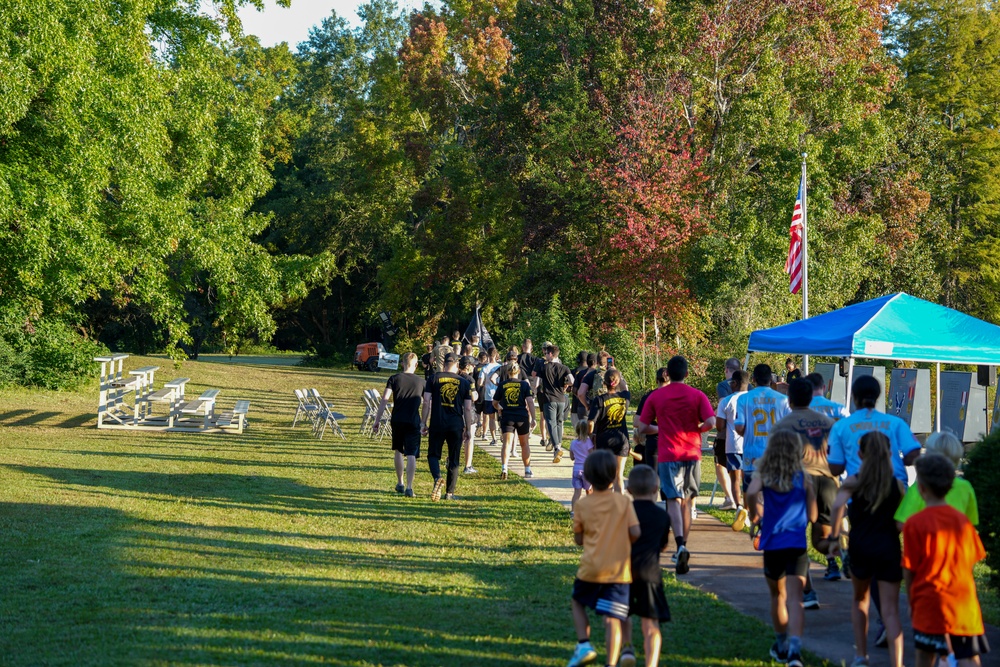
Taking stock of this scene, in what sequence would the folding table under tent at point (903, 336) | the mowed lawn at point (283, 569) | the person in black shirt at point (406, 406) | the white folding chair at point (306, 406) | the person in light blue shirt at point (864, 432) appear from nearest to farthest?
the mowed lawn at point (283, 569), the person in light blue shirt at point (864, 432), the folding table under tent at point (903, 336), the person in black shirt at point (406, 406), the white folding chair at point (306, 406)

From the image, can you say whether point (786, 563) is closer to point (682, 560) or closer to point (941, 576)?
point (941, 576)

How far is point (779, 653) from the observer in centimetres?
663

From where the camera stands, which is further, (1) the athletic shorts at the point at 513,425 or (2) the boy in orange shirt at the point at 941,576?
(1) the athletic shorts at the point at 513,425

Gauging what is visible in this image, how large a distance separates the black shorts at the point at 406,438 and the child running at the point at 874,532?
7.97 meters

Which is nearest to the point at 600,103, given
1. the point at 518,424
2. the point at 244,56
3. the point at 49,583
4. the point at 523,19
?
the point at 523,19

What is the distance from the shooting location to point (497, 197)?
41.0 m

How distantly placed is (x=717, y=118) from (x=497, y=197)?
35.5ft

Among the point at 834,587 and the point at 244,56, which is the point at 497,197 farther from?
the point at 834,587

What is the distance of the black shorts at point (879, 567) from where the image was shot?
6.17m

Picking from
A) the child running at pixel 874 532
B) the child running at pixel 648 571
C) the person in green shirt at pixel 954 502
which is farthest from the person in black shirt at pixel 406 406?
the person in green shirt at pixel 954 502

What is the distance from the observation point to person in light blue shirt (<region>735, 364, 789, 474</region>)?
9.54 meters

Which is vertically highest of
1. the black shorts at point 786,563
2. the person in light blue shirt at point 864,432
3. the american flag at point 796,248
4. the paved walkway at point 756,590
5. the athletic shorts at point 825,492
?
the american flag at point 796,248

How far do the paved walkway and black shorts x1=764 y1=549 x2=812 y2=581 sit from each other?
2.26 ft

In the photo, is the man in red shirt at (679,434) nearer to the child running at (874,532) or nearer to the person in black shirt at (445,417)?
the child running at (874,532)
